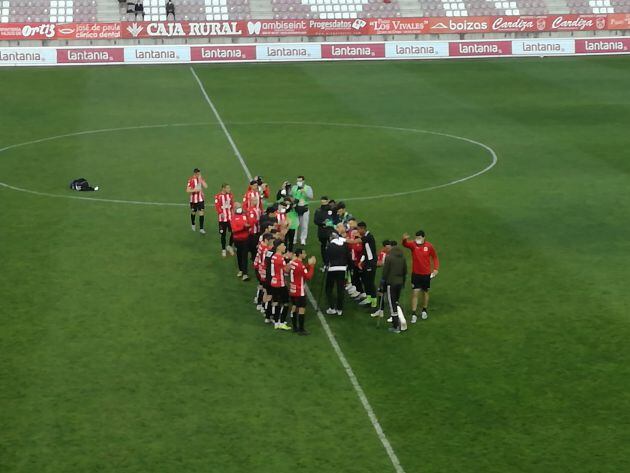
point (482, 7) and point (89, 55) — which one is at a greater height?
point (482, 7)

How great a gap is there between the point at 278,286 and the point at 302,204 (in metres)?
6.38

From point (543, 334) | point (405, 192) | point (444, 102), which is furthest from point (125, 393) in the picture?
point (444, 102)

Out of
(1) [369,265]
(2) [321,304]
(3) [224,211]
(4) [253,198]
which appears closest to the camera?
(1) [369,265]

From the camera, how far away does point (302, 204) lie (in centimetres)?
2727

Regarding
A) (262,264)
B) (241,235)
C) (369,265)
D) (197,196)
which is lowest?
(369,265)

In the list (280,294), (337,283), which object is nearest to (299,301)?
(280,294)

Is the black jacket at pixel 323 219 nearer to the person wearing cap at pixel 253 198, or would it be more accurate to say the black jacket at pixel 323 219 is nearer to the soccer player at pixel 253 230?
the soccer player at pixel 253 230

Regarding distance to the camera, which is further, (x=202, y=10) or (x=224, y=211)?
(x=202, y=10)

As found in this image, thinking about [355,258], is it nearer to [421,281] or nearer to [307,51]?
[421,281]

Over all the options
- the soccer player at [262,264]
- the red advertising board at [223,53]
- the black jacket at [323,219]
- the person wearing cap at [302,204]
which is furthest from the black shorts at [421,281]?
the red advertising board at [223,53]

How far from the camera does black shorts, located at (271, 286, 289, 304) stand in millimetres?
21250

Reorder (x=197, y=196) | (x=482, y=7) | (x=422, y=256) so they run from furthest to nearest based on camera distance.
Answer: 1. (x=482, y=7)
2. (x=197, y=196)
3. (x=422, y=256)

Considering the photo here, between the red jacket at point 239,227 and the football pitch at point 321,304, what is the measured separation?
1113 mm

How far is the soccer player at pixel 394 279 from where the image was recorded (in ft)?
70.1
